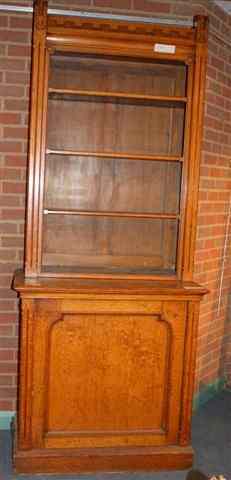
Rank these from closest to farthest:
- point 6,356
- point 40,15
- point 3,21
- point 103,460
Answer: point 40,15 → point 103,460 → point 3,21 → point 6,356

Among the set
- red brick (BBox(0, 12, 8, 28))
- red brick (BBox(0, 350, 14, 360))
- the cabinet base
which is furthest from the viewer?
red brick (BBox(0, 350, 14, 360))

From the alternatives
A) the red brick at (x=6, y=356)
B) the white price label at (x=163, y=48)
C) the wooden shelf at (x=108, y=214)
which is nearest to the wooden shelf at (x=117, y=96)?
the white price label at (x=163, y=48)

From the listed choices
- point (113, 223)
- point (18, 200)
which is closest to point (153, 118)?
point (113, 223)

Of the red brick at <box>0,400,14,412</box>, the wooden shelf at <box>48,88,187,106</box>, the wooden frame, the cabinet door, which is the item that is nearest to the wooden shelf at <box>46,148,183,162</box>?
the wooden frame

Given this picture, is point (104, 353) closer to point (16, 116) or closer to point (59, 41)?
point (16, 116)

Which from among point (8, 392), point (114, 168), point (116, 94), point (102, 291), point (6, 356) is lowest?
point (8, 392)

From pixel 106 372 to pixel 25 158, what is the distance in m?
1.19

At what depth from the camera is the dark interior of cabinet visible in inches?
103

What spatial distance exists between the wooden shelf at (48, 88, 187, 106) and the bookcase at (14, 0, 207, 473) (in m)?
0.01

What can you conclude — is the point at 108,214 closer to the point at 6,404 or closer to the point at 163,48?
the point at 163,48

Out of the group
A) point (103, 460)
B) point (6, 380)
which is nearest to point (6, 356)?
point (6, 380)

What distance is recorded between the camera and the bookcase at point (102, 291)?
232cm

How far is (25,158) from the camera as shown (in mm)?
2625

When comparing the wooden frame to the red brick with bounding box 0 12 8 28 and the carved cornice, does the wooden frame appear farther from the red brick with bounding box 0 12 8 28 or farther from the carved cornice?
the red brick with bounding box 0 12 8 28
